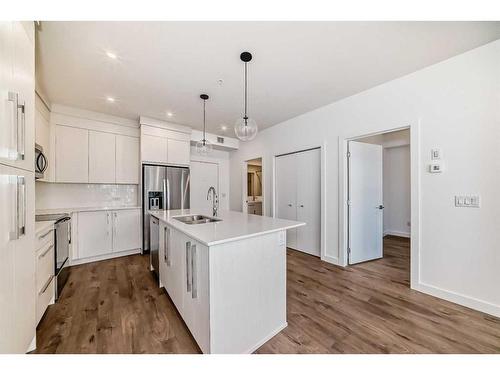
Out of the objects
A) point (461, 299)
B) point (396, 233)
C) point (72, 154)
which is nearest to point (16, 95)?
point (72, 154)

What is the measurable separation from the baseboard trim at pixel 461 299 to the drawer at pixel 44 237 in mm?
3909

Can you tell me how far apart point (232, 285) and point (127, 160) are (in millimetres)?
3648

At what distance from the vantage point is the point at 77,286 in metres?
2.59

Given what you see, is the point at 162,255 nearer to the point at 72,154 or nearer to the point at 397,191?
the point at 72,154

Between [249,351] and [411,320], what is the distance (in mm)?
1527

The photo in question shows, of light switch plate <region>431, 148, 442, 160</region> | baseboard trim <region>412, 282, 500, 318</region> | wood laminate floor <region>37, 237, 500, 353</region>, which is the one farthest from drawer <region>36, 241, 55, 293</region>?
light switch plate <region>431, 148, 442, 160</region>

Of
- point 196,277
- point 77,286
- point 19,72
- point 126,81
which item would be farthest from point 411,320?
point 126,81

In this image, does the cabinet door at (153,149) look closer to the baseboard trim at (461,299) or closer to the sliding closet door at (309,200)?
the sliding closet door at (309,200)

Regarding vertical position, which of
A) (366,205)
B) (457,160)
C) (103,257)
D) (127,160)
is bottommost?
(103,257)

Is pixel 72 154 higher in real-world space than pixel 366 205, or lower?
higher

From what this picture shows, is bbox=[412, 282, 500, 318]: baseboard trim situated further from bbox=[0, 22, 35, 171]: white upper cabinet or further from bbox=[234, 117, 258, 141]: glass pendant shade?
bbox=[0, 22, 35, 171]: white upper cabinet

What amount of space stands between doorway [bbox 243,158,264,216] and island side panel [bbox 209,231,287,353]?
3886 mm

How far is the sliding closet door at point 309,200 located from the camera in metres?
3.67

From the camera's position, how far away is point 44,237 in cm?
195
